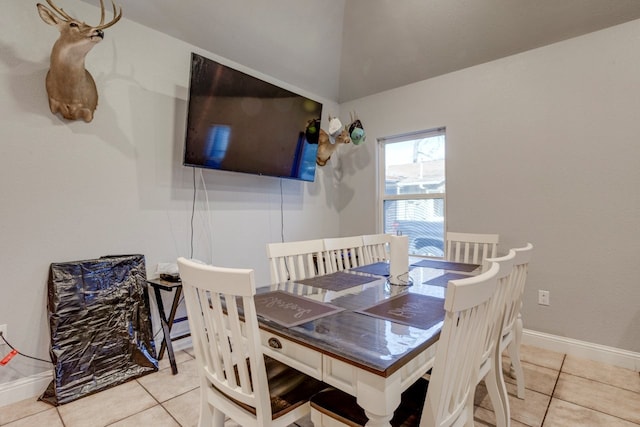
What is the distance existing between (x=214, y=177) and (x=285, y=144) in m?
0.76

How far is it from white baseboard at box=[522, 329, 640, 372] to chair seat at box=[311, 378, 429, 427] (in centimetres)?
211

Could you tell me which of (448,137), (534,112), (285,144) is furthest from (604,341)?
(285,144)

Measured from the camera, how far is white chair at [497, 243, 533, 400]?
1518 millimetres

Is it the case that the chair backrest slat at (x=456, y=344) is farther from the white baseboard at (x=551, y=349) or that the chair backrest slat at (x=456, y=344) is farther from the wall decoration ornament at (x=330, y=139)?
the wall decoration ornament at (x=330, y=139)

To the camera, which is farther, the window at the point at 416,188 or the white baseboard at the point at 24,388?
the window at the point at 416,188

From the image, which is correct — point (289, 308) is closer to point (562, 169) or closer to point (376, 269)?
point (376, 269)

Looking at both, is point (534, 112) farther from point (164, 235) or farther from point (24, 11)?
point (24, 11)

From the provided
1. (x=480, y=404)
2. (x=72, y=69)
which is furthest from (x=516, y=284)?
(x=72, y=69)

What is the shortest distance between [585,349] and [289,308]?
257 centimetres

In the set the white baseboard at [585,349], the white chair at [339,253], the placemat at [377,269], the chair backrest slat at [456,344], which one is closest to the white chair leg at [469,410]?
the chair backrest slat at [456,344]

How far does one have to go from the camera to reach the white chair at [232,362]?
970 millimetres

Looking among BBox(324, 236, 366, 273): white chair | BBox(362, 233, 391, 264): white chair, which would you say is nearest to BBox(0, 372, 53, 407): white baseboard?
BBox(324, 236, 366, 273): white chair

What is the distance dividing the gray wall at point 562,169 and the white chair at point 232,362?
242 cm

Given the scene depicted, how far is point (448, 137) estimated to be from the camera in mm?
3234
